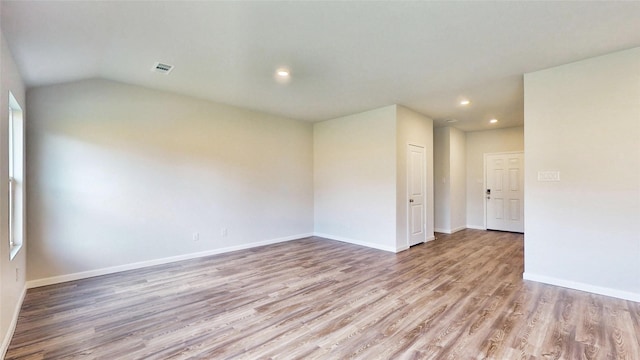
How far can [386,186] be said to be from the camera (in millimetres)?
5277

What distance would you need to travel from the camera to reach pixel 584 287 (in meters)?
3.25

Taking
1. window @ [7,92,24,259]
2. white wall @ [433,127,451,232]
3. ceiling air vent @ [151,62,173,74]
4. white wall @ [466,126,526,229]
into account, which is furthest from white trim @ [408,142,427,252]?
window @ [7,92,24,259]

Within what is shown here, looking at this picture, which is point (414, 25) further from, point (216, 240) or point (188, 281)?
point (216, 240)

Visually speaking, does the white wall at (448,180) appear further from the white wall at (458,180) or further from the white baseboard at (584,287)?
the white baseboard at (584,287)

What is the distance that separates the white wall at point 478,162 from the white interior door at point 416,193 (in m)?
2.53

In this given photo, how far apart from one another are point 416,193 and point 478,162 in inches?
117

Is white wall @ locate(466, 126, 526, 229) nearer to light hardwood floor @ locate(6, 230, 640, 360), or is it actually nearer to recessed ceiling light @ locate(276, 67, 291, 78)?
light hardwood floor @ locate(6, 230, 640, 360)

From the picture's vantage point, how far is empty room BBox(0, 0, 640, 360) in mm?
2289

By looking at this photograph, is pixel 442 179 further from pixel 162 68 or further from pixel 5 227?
pixel 5 227

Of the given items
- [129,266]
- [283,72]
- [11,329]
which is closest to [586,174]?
[283,72]

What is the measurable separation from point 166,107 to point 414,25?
3756mm

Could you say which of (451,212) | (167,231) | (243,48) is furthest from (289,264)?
(451,212)

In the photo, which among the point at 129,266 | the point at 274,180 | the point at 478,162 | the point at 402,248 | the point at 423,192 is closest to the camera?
the point at 129,266

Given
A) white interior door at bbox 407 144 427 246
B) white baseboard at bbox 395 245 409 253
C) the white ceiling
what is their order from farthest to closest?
white interior door at bbox 407 144 427 246 < white baseboard at bbox 395 245 409 253 < the white ceiling
